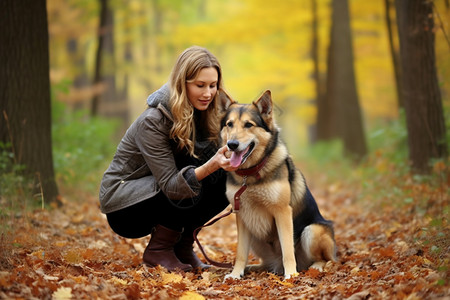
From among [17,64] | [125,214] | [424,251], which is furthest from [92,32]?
[424,251]

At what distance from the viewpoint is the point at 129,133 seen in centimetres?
414

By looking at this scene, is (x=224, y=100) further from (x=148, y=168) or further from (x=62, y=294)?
(x=62, y=294)

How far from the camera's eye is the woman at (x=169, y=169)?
12.9 feet

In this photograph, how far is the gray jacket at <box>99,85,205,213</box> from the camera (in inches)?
153

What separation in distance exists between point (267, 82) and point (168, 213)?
548 inches

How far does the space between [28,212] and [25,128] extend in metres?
1.16

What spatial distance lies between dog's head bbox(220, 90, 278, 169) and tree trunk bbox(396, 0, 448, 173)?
10.7 feet

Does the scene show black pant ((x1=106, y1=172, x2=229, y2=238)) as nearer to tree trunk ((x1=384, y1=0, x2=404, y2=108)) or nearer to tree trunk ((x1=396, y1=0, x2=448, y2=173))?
tree trunk ((x1=396, y1=0, x2=448, y2=173))

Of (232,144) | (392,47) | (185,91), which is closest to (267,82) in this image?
(392,47)

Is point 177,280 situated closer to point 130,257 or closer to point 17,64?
point 130,257

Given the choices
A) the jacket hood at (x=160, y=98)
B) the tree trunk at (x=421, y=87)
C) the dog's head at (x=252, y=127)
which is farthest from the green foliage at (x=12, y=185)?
the tree trunk at (x=421, y=87)

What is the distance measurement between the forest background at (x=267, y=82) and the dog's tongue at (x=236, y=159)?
667 mm

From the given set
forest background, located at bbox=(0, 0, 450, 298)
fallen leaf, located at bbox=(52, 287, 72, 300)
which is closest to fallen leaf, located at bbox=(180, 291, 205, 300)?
fallen leaf, located at bbox=(52, 287, 72, 300)

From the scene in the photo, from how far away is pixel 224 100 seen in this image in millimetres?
4125
